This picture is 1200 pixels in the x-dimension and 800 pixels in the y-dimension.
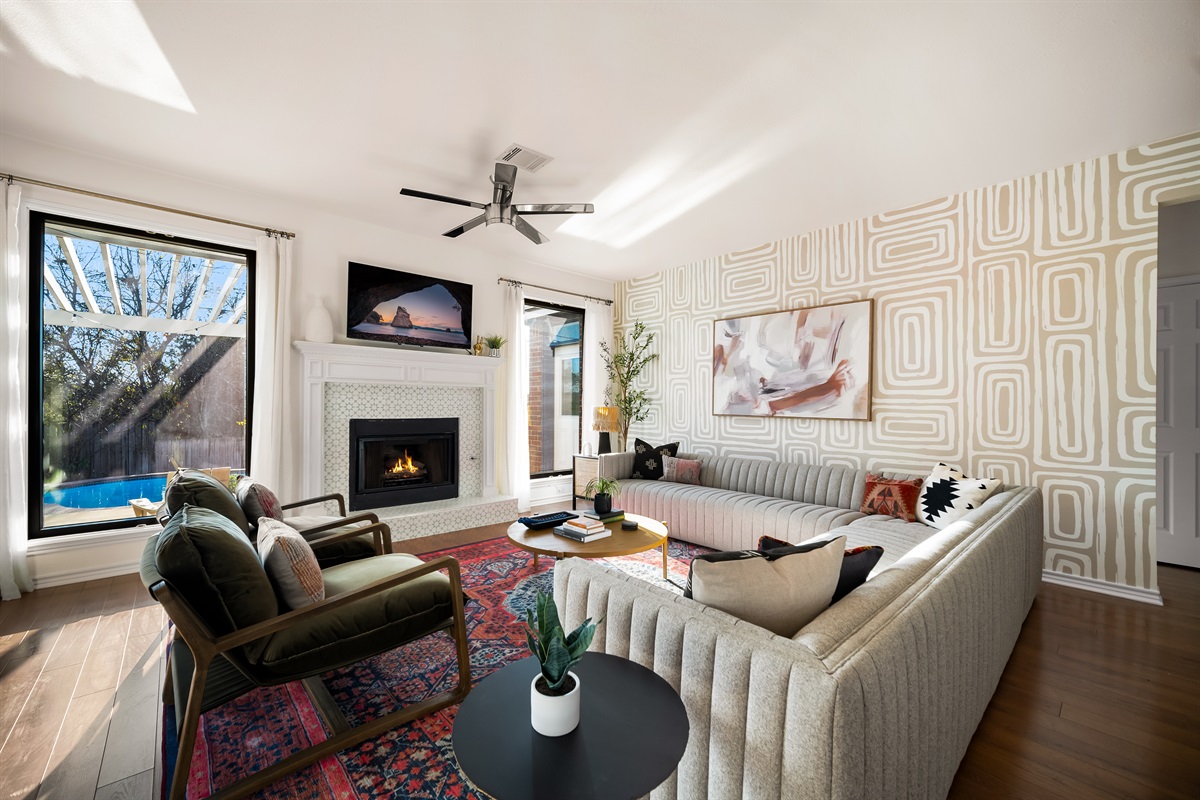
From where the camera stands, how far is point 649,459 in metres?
4.80

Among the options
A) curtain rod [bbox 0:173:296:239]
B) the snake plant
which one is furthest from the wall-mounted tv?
the snake plant

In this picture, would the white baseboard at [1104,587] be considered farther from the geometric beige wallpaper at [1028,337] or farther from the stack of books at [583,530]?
the stack of books at [583,530]

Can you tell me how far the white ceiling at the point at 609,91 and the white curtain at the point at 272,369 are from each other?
1.79 ft

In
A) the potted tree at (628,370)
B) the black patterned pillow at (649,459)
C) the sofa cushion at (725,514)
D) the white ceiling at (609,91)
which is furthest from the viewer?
the potted tree at (628,370)

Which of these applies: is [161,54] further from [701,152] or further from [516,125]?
[701,152]

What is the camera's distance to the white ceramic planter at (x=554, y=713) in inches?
39.3

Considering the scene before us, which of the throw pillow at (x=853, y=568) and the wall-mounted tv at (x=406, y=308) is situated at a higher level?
the wall-mounted tv at (x=406, y=308)

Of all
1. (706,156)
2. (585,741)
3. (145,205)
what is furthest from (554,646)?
(145,205)

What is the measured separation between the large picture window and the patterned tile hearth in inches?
23.6

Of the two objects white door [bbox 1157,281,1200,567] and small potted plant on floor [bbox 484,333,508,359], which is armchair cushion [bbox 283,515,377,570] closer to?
small potted plant on floor [bbox 484,333,508,359]

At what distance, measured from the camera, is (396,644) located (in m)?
1.92

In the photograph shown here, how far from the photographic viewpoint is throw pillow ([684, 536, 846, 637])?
1.20m

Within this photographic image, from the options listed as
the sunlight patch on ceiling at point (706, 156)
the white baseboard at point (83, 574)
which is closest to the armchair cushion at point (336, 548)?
the white baseboard at point (83, 574)

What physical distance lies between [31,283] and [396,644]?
11.1ft
